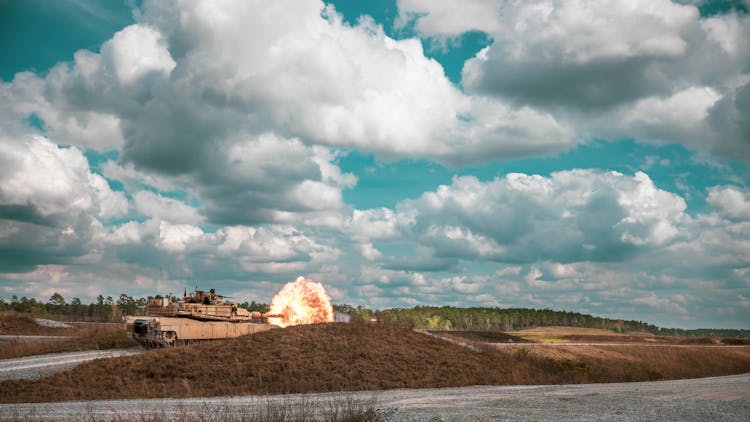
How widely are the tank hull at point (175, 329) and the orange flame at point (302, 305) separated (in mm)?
4479

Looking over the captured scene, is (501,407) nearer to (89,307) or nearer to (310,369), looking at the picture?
(310,369)

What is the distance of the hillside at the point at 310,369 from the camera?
92.9 ft

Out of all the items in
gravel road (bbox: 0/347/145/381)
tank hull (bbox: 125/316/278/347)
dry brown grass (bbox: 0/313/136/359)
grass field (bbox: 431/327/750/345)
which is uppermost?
tank hull (bbox: 125/316/278/347)

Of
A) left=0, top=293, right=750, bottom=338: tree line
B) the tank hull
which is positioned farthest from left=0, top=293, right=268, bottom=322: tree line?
the tank hull

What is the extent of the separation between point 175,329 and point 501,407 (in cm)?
2628

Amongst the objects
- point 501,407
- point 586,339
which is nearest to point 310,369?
point 501,407

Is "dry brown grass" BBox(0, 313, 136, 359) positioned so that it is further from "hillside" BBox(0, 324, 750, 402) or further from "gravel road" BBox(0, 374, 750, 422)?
"gravel road" BBox(0, 374, 750, 422)

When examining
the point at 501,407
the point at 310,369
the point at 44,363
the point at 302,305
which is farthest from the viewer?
the point at 302,305

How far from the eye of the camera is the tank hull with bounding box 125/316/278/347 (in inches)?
1512

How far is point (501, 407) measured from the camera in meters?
20.2

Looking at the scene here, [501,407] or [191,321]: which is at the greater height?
[191,321]

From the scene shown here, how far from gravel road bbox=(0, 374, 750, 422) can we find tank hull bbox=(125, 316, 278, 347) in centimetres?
1334

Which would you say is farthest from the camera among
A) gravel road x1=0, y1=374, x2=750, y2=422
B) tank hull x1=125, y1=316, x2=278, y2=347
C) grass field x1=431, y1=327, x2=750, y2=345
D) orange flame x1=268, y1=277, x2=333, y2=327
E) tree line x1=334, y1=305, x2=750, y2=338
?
tree line x1=334, y1=305, x2=750, y2=338

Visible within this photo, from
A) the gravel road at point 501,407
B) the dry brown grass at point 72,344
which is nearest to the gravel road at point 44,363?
the dry brown grass at point 72,344
